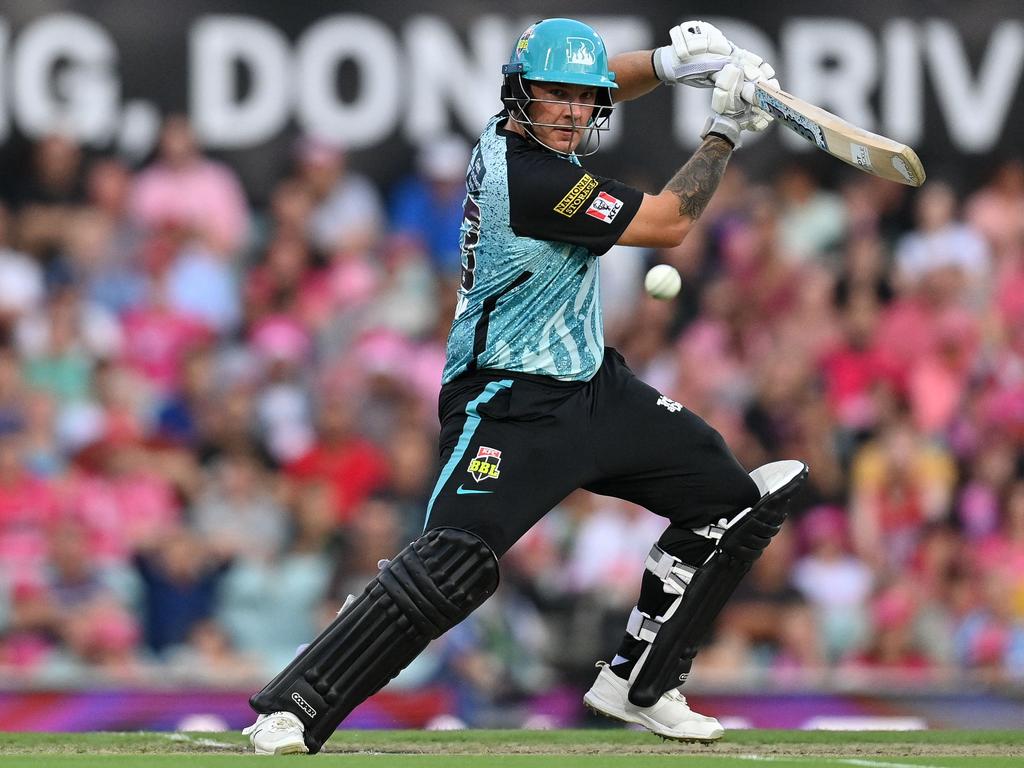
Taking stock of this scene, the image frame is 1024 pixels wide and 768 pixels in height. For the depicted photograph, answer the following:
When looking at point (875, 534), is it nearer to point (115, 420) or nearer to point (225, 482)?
A: point (225, 482)

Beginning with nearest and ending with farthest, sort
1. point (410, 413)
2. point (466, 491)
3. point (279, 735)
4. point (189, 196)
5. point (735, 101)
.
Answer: point (279, 735) → point (466, 491) → point (735, 101) → point (410, 413) → point (189, 196)

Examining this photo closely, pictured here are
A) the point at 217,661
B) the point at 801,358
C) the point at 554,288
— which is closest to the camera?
the point at 554,288

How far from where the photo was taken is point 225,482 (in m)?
10.3

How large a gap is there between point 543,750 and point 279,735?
1179 millimetres

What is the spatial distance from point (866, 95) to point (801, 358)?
1970mm

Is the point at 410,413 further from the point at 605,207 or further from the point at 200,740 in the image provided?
the point at 605,207

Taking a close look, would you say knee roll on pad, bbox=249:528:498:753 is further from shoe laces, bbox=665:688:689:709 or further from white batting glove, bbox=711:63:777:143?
white batting glove, bbox=711:63:777:143

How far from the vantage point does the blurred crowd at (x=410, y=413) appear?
9.77 meters

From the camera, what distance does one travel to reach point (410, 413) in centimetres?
1083

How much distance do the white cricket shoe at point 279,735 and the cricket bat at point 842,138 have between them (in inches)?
101

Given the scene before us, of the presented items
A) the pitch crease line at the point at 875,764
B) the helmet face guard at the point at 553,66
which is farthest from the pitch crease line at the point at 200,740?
the helmet face guard at the point at 553,66

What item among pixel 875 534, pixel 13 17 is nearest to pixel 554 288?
pixel 875 534

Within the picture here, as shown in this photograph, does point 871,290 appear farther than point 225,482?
Yes

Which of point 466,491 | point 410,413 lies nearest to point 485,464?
point 466,491
